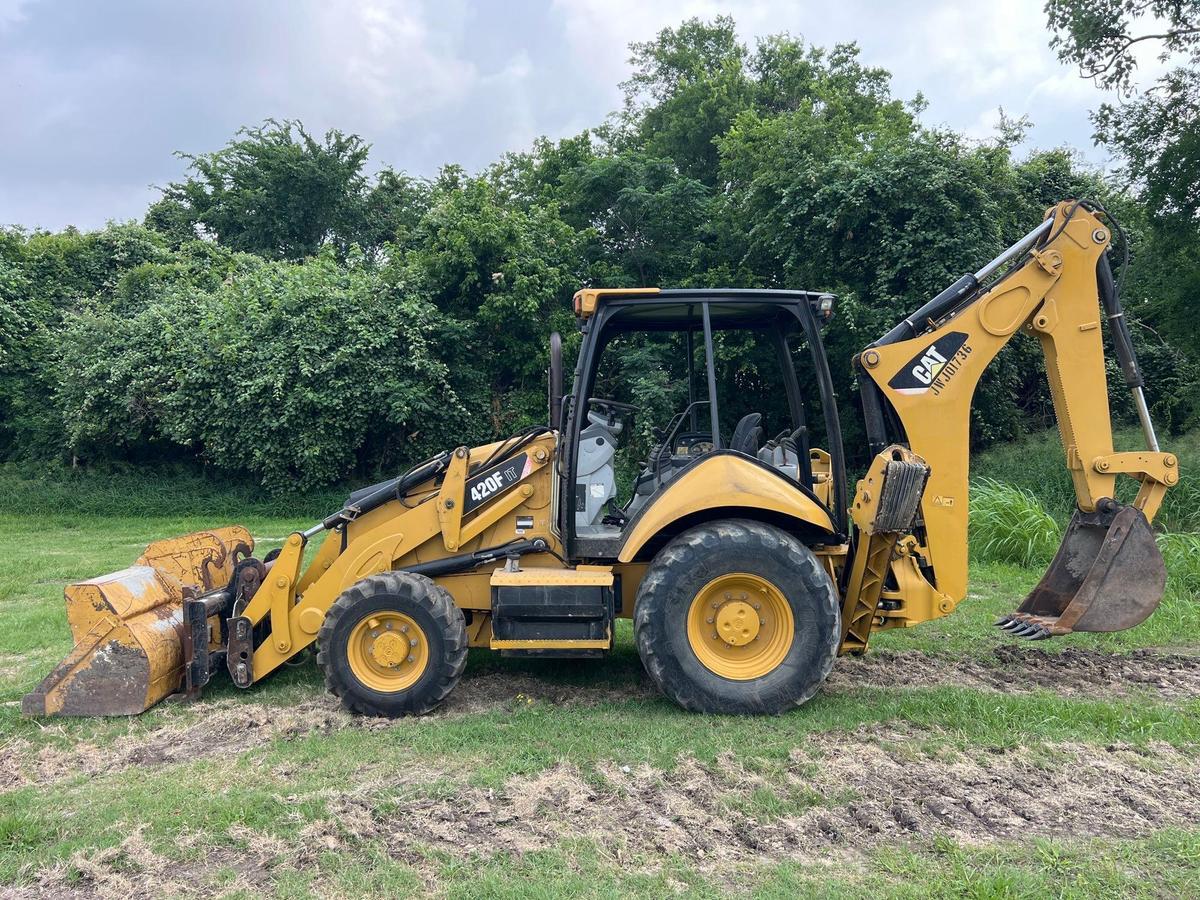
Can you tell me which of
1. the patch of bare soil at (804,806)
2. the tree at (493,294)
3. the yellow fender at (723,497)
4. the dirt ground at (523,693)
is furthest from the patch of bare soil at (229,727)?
A: the tree at (493,294)

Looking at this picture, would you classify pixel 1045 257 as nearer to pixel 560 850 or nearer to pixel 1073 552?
pixel 1073 552

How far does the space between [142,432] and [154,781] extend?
14378 millimetres

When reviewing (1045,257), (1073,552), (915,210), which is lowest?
(1073,552)

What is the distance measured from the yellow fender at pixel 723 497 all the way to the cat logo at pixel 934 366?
0.93m

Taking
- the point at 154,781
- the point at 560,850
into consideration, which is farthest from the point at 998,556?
the point at 154,781

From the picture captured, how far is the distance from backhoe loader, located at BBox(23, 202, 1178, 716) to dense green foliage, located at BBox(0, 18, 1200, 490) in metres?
7.72

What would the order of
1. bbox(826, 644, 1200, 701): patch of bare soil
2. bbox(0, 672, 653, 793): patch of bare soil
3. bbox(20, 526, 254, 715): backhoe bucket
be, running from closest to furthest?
bbox(0, 672, 653, 793): patch of bare soil → bbox(20, 526, 254, 715): backhoe bucket → bbox(826, 644, 1200, 701): patch of bare soil

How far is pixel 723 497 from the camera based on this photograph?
15.5ft

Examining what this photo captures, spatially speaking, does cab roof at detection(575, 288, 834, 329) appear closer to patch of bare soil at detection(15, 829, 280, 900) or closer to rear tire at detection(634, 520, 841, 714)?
rear tire at detection(634, 520, 841, 714)

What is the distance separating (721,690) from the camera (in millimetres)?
4660

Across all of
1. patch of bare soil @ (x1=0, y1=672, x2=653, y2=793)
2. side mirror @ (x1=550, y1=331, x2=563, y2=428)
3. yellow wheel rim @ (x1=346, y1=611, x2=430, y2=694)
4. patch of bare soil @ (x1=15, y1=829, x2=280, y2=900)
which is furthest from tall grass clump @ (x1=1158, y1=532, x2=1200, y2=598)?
patch of bare soil @ (x1=15, y1=829, x2=280, y2=900)

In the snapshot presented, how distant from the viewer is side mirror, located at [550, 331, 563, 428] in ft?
16.3

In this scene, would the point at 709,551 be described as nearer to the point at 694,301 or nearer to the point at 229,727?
the point at 694,301

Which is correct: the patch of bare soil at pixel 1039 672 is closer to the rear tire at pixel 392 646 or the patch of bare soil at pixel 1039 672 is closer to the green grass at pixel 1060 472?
the rear tire at pixel 392 646
